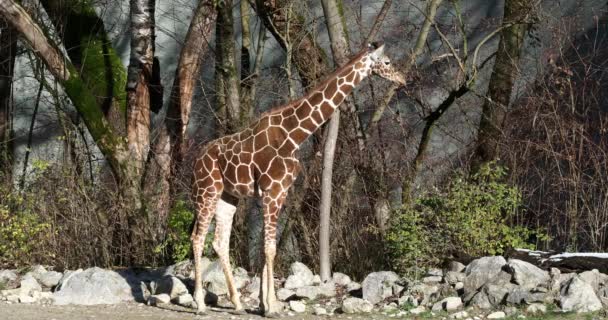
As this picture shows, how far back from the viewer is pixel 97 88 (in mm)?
14367

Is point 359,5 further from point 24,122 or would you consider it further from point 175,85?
point 24,122

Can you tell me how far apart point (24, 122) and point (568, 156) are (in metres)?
8.51

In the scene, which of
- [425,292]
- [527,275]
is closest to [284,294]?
[425,292]

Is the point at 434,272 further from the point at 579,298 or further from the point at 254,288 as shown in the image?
the point at 254,288

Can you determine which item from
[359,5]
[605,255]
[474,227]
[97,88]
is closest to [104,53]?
[97,88]

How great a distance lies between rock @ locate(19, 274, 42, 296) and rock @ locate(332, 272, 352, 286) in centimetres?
329

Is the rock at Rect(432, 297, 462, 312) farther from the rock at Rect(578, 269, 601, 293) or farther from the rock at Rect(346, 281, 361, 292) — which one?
the rock at Rect(578, 269, 601, 293)

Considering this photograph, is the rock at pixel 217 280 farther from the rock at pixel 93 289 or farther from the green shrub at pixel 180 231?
the rock at pixel 93 289

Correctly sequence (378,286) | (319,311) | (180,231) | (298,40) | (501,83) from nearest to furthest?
(319,311), (378,286), (180,231), (298,40), (501,83)

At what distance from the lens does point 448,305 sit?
10203 millimetres

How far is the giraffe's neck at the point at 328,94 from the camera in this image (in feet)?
33.6

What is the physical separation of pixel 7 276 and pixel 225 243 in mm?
3226

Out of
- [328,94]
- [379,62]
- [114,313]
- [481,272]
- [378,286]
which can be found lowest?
[114,313]

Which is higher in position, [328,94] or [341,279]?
[328,94]
